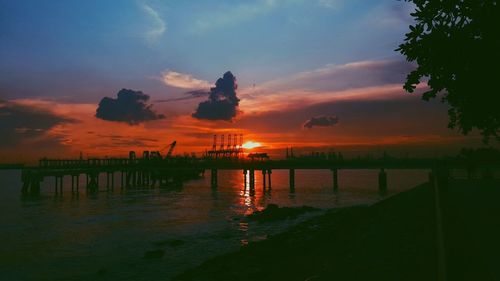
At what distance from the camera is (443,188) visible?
35.5m

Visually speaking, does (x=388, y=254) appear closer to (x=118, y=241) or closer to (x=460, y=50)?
(x=460, y=50)

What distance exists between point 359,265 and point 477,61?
808 cm

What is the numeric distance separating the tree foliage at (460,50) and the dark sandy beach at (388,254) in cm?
529

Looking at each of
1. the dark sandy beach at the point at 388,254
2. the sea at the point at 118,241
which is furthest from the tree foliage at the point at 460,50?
the sea at the point at 118,241

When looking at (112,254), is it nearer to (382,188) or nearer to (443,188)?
(443,188)

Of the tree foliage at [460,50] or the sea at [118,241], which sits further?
the sea at [118,241]

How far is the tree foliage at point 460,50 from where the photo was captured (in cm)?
1311

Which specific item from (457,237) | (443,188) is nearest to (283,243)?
(457,237)

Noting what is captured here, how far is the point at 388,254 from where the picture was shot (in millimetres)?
14203

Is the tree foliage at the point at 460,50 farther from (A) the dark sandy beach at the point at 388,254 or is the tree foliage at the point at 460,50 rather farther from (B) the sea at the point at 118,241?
(B) the sea at the point at 118,241

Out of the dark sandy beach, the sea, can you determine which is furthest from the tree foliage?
the sea

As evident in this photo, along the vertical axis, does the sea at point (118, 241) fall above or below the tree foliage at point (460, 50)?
below

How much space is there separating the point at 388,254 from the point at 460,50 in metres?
7.58

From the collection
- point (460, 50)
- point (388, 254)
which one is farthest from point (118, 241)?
point (460, 50)
